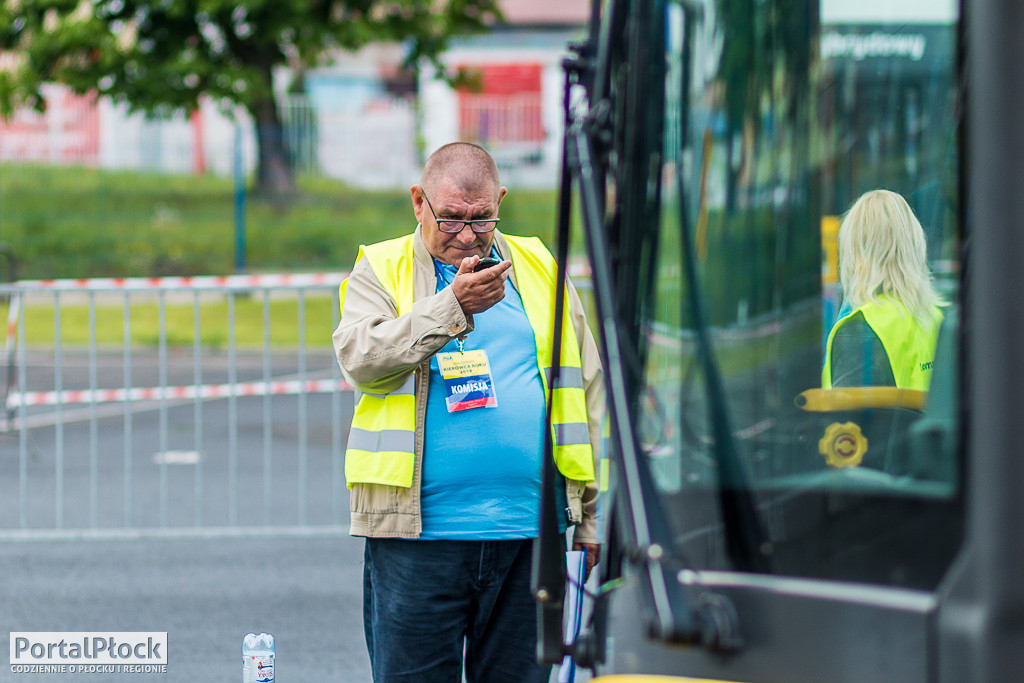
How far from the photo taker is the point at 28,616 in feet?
18.5

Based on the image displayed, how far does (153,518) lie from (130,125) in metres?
16.6

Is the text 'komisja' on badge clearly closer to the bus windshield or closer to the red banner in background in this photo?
the bus windshield

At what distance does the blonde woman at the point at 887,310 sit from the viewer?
197cm

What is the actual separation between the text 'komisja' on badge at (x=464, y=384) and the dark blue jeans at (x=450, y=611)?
0.35m

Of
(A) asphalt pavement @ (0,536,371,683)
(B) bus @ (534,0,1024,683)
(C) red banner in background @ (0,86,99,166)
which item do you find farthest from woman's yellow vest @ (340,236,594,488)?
(C) red banner in background @ (0,86,99,166)

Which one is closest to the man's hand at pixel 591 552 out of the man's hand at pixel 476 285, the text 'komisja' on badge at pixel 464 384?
the text 'komisja' on badge at pixel 464 384

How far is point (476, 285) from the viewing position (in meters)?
2.98

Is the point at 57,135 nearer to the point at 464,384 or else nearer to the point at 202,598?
the point at 202,598

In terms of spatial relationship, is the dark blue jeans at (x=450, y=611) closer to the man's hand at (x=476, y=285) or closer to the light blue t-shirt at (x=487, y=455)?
the light blue t-shirt at (x=487, y=455)

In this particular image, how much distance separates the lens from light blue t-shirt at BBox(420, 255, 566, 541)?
3139 mm

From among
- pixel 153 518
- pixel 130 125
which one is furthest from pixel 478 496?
pixel 130 125

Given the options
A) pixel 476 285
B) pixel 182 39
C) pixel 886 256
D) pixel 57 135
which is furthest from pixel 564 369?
pixel 57 135

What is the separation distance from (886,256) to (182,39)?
17.0m

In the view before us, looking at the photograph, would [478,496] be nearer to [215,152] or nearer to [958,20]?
[958,20]
